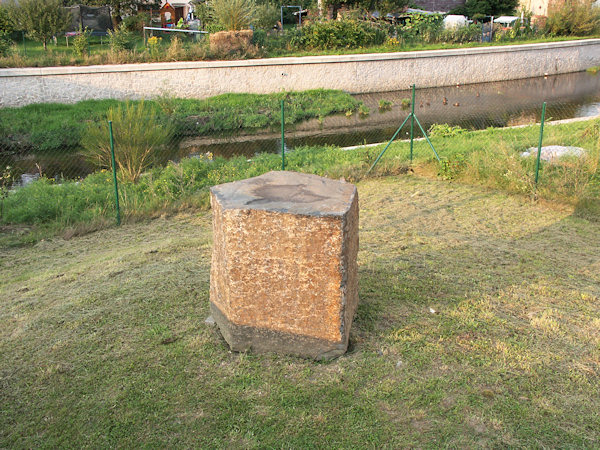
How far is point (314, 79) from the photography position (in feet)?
70.6

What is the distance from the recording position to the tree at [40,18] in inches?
830

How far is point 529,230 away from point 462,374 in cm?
373

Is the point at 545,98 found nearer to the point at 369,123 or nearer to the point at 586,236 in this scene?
the point at 369,123

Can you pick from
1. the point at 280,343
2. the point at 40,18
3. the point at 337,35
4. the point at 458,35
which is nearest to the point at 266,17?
the point at 337,35

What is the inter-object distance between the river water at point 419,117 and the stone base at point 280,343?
9.39 meters

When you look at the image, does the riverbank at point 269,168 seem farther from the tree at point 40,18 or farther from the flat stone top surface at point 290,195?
the tree at point 40,18

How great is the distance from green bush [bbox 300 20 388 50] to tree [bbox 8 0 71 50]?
28.8 ft

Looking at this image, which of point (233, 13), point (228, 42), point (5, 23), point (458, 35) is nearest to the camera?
point (228, 42)

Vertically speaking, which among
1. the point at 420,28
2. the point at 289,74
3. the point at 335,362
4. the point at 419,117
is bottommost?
the point at 419,117

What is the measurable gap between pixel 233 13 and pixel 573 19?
1806 centimetres

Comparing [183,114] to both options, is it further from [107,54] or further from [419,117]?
[419,117]

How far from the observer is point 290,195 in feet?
14.1

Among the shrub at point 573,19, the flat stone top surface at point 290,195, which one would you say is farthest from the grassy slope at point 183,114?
the shrub at point 573,19

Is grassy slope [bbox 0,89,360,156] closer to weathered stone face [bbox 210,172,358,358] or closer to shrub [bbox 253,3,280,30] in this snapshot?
shrub [bbox 253,3,280,30]
